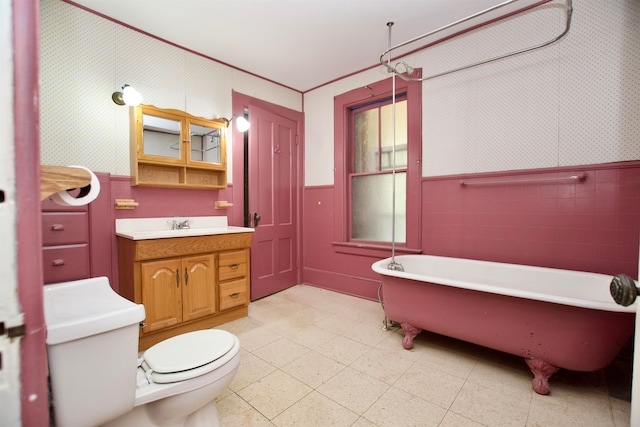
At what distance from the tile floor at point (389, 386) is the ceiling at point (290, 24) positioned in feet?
8.57

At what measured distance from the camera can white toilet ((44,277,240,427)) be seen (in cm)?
87

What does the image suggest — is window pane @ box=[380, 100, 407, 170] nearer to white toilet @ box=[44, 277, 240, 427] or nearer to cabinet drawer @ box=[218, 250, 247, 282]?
cabinet drawer @ box=[218, 250, 247, 282]

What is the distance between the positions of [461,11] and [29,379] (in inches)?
121

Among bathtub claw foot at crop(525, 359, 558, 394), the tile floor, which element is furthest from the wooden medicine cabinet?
bathtub claw foot at crop(525, 359, 558, 394)

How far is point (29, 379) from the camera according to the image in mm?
432

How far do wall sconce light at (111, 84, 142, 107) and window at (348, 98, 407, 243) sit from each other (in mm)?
2172

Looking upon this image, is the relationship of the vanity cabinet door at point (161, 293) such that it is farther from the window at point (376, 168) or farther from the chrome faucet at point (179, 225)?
the window at point (376, 168)

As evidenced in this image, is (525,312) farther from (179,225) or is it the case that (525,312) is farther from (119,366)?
(179,225)

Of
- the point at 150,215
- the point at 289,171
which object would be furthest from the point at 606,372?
the point at 150,215

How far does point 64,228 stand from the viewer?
202 cm

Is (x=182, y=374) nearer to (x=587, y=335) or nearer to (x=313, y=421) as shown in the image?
(x=313, y=421)

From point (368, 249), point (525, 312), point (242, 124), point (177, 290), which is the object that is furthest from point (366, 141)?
point (177, 290)

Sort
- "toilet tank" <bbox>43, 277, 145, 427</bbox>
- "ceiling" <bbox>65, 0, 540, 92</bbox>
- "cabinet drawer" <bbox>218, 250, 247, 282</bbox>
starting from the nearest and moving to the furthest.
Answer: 1. "toilet tank" <bbox>43, 277, 145, 427</bbox>
2. "ceiling" <bbox>65, 0, 540, 92</bbox>
3. "cabinet drawer" <bbox>218, 250, 247, 282</bbox>

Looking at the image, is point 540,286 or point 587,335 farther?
point 540,286
